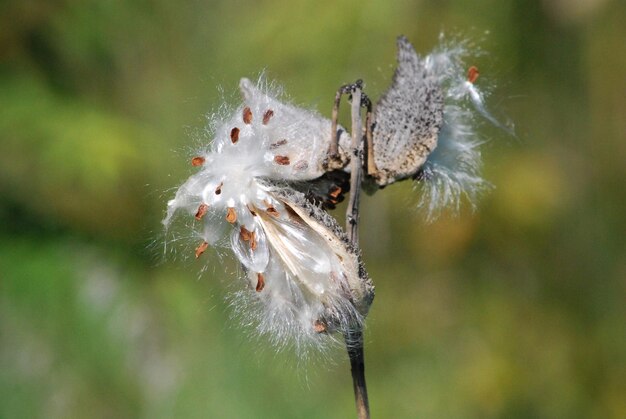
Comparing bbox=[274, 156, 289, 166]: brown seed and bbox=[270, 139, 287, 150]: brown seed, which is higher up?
bbox=[270, 139, 287, 150]: brown seed

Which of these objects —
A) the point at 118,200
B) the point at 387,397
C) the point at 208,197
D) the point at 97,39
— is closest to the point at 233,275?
the point at 208,197

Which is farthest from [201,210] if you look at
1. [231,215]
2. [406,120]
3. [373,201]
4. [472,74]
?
[373,201]

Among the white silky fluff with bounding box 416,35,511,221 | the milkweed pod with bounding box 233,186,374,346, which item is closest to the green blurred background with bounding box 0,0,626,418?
the white silky fluff with bounding box 416,35,511,221

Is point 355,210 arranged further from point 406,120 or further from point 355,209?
point 406,120

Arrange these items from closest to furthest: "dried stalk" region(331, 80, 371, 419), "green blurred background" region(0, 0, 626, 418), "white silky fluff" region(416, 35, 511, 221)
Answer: "dried stalk" region(331, 80, 371, 419) < "white silky fluff" region(416, 35, 511, 221) < "green blurred background" region(0, 0, 626, 418)

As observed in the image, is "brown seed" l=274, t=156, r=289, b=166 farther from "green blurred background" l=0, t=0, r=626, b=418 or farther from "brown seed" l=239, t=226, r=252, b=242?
"green blurred background" l=0, t=0, r=626, b=418

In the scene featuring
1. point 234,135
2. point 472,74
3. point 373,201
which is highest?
point 373,201

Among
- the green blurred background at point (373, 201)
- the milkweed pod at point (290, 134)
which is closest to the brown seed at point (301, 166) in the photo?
the milkweed pod at point (290, 134)
